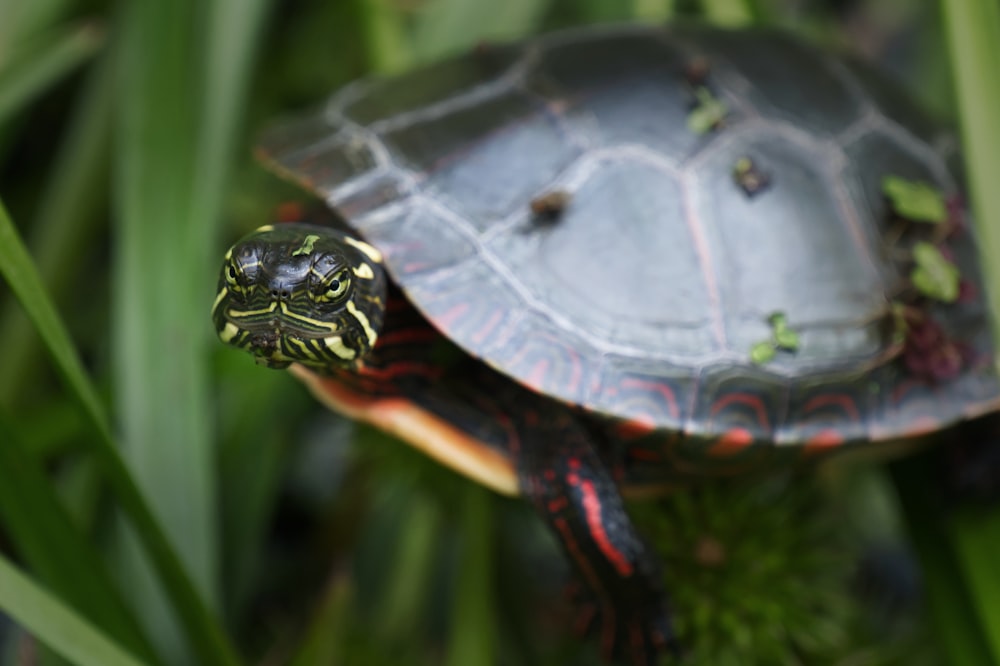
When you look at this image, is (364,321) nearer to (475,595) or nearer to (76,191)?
(475,595)

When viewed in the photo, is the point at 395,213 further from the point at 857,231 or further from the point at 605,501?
the point at 857,231

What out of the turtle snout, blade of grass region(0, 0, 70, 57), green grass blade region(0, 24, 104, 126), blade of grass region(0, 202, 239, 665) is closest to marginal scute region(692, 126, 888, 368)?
the turtle snout

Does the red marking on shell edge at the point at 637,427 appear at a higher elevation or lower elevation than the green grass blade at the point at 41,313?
lower

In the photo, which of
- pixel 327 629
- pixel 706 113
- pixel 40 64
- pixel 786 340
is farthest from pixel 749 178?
pixel 40 64

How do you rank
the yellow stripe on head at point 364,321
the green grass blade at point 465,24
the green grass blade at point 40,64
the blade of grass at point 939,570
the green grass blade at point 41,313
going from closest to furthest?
the green grass blade at point 41,313 < the yellow stripe on head at point 364,321 < the blade of grass at point 939,570 < the green grass blade at point 40,64 < the green grass blade at point 465,24

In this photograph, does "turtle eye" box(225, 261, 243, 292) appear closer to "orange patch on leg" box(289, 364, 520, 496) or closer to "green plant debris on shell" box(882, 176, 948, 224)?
"orange patch on leg" box(289, 364, 520, 496)

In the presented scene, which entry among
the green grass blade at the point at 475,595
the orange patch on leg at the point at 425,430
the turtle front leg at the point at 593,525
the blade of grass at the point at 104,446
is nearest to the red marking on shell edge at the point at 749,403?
the turtle front leg at the point at 593,525

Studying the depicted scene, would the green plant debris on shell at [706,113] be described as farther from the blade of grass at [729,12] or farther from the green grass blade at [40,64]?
the green grass blade at [40,64]
